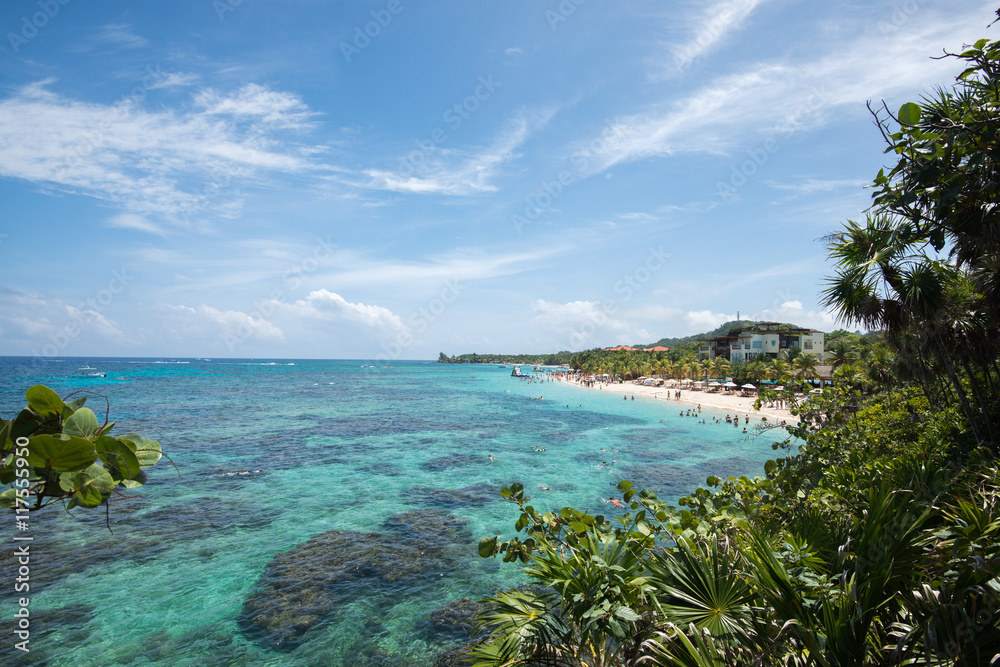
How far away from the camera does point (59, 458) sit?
144 centimetres

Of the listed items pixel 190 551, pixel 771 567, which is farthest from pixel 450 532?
pixel 771 567

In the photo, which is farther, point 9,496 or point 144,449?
point 144,449

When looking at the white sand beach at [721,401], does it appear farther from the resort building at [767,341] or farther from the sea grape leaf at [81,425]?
the sea grape leaf at [81,425]

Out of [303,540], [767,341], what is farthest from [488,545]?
[767,341]

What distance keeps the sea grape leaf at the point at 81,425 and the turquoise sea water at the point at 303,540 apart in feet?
1.62

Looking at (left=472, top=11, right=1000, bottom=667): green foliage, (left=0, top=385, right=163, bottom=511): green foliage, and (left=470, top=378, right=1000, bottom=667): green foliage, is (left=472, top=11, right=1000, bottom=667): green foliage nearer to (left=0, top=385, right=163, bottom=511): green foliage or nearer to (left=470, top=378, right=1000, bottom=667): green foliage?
(left=470, top=378, right=1000, bottom=667): green foliage

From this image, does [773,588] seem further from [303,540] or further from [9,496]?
[303,540]

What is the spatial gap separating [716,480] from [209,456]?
30183 millimetres

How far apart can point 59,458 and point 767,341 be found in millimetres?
86273

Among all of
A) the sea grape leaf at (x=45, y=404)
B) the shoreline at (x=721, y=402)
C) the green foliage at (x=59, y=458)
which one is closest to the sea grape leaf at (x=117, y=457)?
the green foliage at (x=59, y=458)

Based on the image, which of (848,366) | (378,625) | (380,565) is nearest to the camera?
(848,366)

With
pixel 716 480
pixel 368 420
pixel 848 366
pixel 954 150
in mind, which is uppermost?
pixel 954 150

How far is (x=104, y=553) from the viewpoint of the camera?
13602 millimetres

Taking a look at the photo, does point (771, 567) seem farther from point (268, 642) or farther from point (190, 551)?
point (190, 551)
